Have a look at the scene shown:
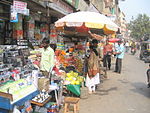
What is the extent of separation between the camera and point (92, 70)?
6.81 m

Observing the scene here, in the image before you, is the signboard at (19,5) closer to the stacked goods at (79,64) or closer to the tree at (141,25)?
the stacked goods at (79,64)

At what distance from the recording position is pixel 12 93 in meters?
3.41

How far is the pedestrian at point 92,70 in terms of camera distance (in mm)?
6727

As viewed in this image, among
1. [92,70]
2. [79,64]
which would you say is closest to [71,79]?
[92,70]

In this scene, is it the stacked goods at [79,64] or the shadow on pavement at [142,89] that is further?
the stacked goods at [79,64]

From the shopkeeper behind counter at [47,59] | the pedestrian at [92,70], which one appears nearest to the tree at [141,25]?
the pedestrian at [92,70]

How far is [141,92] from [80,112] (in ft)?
10.7

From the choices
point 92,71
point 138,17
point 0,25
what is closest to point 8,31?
point 0,25

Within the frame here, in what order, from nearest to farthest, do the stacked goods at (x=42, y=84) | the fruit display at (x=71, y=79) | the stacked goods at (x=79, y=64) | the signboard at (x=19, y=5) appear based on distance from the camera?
1. the stacked goods at (x=42, y=84)
2. the signboard at (x=19, y=5)
3. the fruit display at (x=71, y=79)
4. the stacked goods at (x=79, y=64)

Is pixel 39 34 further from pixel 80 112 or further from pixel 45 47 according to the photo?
pixel 80 112

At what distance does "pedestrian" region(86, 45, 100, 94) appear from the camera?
22.1 ft

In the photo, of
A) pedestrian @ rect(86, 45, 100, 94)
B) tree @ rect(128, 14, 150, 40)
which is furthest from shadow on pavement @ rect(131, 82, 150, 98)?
tree @ rect(128, 14, 150, 40)

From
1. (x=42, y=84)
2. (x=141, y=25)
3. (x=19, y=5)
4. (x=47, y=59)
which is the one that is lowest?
(x=42, y=84)

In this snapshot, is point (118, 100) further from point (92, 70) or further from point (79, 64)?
point (79, 64)
